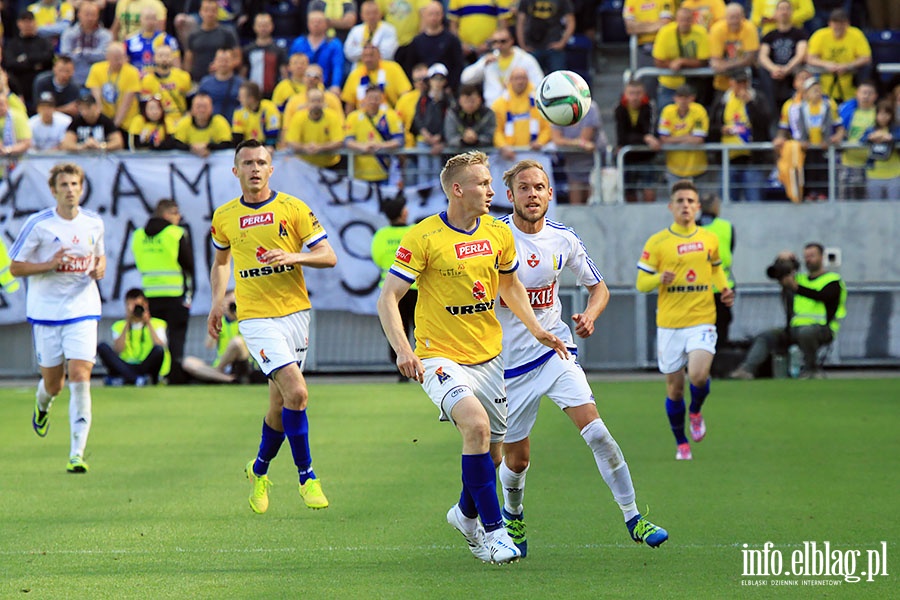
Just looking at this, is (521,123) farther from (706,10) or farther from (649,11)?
(706,10)

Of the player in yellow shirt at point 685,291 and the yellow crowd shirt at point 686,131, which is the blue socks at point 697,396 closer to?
the player in yellow shirt at point 685,291

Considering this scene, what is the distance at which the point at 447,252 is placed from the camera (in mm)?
7371

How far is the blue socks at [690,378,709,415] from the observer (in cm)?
1193

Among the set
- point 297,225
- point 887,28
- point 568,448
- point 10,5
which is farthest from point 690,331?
point 10,5

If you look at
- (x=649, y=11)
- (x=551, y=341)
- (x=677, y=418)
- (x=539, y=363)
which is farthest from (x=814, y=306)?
(x=551, y=341)

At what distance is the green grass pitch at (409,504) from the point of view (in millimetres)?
6938

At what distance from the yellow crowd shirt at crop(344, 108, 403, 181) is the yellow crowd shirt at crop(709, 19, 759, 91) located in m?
4.62

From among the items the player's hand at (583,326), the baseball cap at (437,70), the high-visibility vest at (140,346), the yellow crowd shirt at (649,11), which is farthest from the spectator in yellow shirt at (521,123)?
the player's hand at (583,326)

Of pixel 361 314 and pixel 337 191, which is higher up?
pixel 337 191

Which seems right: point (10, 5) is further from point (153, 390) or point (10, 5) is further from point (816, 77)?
point (816, 77)

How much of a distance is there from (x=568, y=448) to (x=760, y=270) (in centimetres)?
755

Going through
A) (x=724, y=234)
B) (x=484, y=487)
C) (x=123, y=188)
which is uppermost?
(x=123, y=188)

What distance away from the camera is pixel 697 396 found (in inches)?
475

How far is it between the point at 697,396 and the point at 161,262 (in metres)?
8.30
